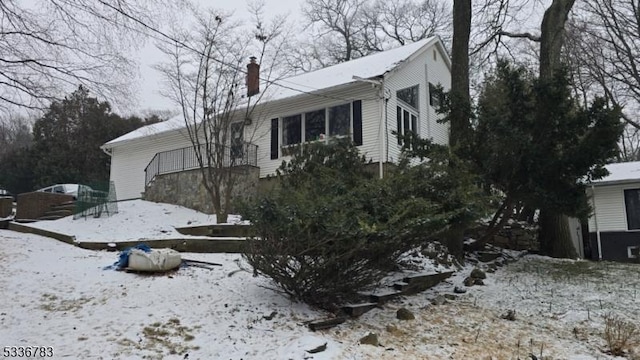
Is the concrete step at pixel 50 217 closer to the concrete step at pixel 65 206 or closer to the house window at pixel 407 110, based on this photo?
the concrete step at pixel 65 206

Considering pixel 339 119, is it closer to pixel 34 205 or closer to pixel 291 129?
pixel 291 129

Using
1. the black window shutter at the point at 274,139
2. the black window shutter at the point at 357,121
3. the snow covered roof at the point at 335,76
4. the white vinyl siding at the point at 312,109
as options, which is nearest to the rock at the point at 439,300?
the white vinyl siding at the point at 312,109

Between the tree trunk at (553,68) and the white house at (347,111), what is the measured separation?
9.18ft

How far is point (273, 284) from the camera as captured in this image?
6559mm

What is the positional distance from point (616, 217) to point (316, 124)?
10701mm

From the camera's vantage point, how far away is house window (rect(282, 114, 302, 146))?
50.2 feet

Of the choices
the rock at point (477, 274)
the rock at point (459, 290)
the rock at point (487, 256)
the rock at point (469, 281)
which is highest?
the rock at point (487, 256)

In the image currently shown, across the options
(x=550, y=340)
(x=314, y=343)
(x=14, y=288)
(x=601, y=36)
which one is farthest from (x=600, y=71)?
(x=14, y=288)

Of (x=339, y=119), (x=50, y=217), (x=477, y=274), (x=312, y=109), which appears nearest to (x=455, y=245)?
(x=477, y=274)

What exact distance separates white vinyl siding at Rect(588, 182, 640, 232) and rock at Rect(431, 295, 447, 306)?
11633 millimetres

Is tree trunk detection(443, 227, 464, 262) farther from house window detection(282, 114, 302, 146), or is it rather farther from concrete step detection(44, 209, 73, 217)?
concrete step detection(44, 209, 73, 217)

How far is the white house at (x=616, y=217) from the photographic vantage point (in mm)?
15797

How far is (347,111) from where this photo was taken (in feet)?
47.2

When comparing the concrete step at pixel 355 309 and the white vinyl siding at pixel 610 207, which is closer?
the concrete step at pixel 355 309
